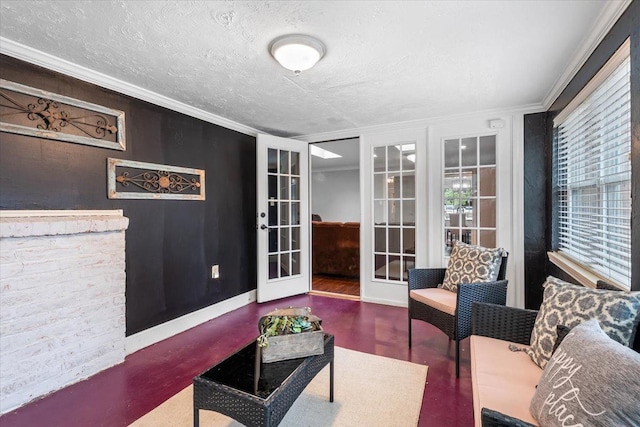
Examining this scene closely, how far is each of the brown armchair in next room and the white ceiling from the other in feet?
7.71

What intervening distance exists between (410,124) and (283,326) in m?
2.84

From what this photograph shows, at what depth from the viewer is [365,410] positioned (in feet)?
5.88

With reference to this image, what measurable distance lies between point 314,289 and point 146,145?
2.85 meters

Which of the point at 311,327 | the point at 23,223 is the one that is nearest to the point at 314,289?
the point at 311,327

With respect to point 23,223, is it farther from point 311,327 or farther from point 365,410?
point 365,410

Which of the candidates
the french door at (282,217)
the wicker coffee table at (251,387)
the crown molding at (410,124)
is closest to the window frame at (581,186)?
the crown molding at (410,124)

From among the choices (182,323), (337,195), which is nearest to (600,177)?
(182,323)

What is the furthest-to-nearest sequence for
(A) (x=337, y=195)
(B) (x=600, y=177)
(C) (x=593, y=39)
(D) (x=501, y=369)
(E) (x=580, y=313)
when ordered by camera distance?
(A) (x=337, y=195), (B) (x=600, y=177), (C) (x=593, y=39), (D) (x=501, y=369), (E) (x=580, y=313)

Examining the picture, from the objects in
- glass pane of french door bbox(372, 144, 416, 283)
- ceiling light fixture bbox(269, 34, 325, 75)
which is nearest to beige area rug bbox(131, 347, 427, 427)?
glass pane of french door bbox(372, 144, 416, 283)

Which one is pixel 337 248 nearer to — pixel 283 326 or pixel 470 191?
pixel 470 191

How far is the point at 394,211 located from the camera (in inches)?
148

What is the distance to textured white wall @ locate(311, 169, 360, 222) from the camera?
27.9 ft

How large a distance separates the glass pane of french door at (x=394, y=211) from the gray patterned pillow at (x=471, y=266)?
3.09 feet

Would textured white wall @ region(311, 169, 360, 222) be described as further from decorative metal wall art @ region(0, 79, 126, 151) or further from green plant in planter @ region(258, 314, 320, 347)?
green plant in planter @ region(258, 314, 320, 347)
